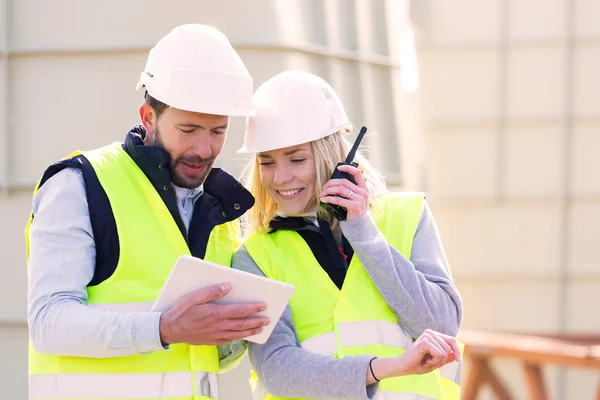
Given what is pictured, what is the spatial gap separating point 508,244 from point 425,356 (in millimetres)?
6170

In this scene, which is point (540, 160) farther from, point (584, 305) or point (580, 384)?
point (580, 384)

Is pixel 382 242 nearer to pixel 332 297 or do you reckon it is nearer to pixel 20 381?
pixel 332 297

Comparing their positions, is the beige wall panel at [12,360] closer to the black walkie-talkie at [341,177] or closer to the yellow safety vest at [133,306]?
the yellow safety vest at [133,306]

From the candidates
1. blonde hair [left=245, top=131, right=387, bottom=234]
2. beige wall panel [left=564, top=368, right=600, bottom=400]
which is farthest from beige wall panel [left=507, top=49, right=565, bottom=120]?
blonde hair [left=245, top=131, right=387, bottom=234]

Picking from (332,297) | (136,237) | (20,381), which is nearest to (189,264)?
(136,237)

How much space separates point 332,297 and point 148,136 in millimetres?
756

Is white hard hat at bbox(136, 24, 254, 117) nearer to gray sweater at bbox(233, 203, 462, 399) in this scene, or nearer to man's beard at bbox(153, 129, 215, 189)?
man's beard at bbox(153, 129, 215, 189)

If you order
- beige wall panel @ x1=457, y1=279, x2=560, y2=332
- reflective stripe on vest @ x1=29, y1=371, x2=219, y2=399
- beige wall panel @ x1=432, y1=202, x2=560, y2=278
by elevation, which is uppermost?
reflective stripe on vest @ x1=29, y1=371, x2=219, y2=399

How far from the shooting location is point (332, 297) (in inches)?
118

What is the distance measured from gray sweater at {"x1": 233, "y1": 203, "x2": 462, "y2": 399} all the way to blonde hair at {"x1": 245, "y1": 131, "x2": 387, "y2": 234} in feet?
0.80

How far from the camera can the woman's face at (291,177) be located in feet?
10.3

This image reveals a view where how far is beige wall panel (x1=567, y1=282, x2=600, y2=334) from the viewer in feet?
28.5

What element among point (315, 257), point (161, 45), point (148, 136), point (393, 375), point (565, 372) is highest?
point (161, 45)

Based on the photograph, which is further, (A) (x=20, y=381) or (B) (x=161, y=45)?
(A) (x=20, y=381)
